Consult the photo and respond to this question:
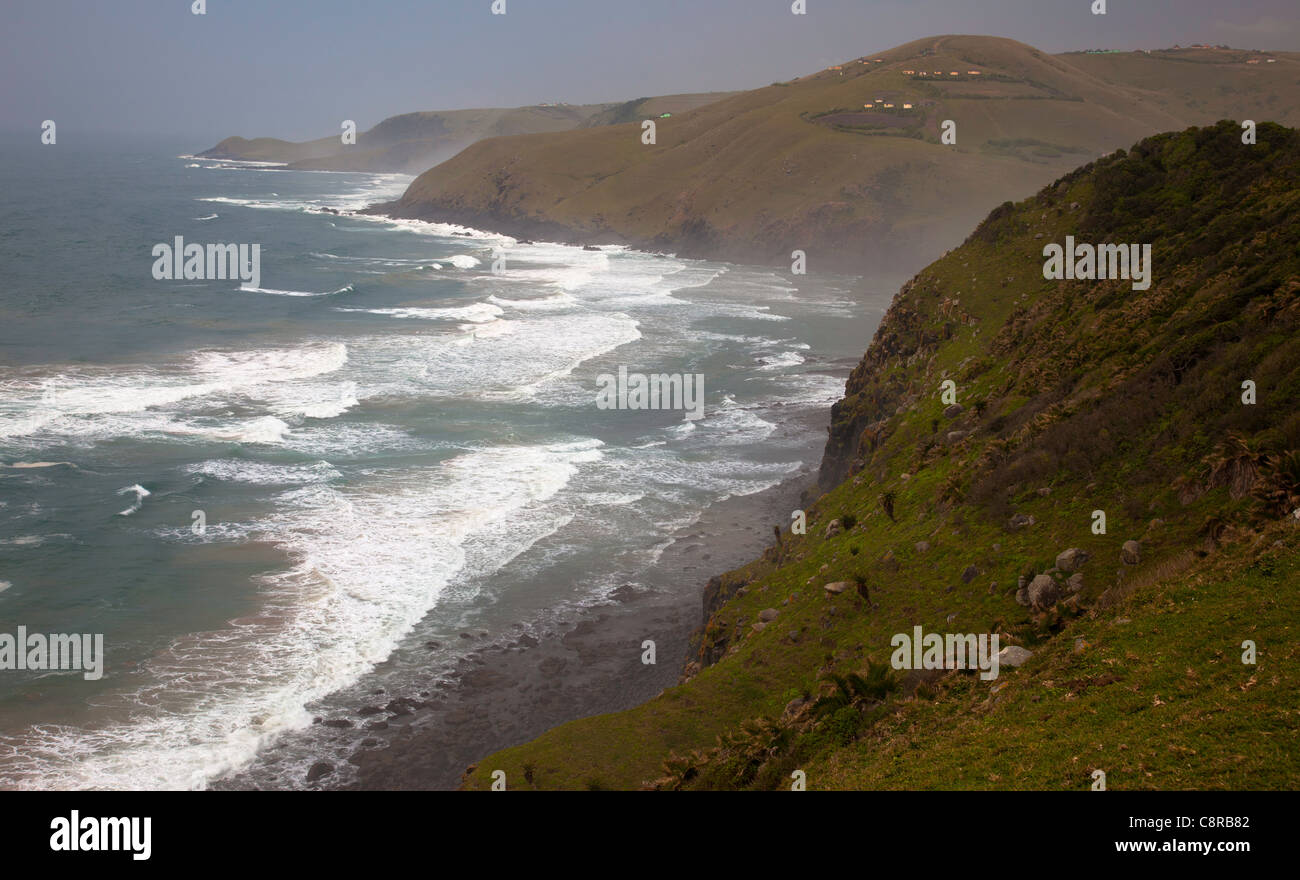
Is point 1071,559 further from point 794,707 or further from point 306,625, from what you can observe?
point 306,625

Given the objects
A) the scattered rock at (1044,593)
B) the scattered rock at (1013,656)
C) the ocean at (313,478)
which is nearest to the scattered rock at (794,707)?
the scattered rock at (1013,656)

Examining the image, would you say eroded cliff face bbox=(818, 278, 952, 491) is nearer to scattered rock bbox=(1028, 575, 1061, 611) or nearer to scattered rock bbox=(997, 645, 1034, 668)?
scattered rock bbox=(1028, 575, 1061, 611)

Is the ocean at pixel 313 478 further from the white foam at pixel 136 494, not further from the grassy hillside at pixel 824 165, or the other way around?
the grassy hillside at pixel 824 165

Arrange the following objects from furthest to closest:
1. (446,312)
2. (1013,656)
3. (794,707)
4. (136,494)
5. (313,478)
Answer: (446,312) < (313,478) < (136,494) < (794,707) < (1013,656)

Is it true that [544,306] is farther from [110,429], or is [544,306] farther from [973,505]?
[973,505]

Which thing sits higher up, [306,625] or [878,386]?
[878,386]

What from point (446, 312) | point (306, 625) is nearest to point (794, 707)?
point (306, 625)

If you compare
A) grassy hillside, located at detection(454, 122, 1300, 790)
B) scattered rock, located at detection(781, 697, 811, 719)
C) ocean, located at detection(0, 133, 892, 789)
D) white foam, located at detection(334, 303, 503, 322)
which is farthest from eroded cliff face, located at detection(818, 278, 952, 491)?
white foam, located at detection(334, 303, 503, 322)
